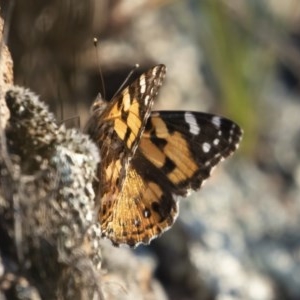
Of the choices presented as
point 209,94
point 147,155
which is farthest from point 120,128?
point 209,94

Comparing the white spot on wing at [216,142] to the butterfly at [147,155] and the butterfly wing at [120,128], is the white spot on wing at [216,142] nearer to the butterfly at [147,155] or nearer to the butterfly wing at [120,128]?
the butterfly at [147,155]

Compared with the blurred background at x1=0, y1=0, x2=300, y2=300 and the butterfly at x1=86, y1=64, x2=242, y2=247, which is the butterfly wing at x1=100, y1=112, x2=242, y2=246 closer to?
the butterfly at x1=86, y1=64, x2=242, y2=247

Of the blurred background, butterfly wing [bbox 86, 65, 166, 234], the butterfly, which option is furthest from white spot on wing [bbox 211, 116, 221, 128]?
the blurred background

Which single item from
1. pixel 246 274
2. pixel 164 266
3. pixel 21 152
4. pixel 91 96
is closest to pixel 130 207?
pixel 21 152

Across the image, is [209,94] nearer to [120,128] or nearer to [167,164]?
[167,164]

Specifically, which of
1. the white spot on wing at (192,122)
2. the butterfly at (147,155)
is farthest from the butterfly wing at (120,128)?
the white spot on wing at (192,122)

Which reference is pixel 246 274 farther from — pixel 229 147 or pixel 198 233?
pixel 229 147
